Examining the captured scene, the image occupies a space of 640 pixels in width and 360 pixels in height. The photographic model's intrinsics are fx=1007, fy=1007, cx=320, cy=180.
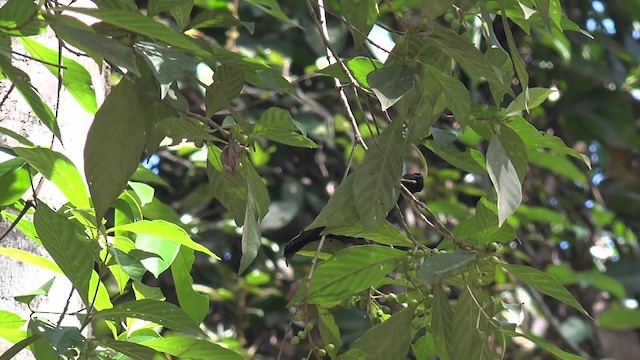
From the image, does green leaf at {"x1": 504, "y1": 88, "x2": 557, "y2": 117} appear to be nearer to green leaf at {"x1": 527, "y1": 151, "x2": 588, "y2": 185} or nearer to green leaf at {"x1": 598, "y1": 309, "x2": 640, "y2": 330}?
green leaf at {"x1": 527, "y1": 151, "x2": 588, "y2": 185}

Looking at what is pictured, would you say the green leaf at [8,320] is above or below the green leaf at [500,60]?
below

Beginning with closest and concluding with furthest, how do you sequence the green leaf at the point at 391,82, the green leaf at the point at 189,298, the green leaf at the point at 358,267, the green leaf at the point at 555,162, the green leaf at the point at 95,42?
the green leaf at the point at 95,42
the green leaf at the point at 391,82
the green leaf at the point at 358,267
the green leaf at the point at 189,298
the green leaf at the point at 555,162

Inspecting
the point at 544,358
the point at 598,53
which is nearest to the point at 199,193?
the point at 544,358

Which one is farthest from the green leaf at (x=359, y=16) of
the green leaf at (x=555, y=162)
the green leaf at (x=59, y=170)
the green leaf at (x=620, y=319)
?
the green leaf at (x=620, y=319)

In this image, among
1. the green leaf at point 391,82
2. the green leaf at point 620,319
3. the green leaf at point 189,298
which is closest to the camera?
the green leaf at point 391,82

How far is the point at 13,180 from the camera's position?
0.78m

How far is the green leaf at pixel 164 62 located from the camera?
520mm

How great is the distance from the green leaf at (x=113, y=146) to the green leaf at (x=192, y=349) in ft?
0.44

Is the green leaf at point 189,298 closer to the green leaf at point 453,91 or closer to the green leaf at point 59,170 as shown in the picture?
the green leaf at point 59,170

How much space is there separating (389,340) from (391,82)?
179mm

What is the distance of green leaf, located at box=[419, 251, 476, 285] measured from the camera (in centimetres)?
58

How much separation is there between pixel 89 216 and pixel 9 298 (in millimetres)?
159

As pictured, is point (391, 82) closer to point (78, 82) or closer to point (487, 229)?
point (487, 229)

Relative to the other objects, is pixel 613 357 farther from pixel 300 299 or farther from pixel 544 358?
pixel 300 299
